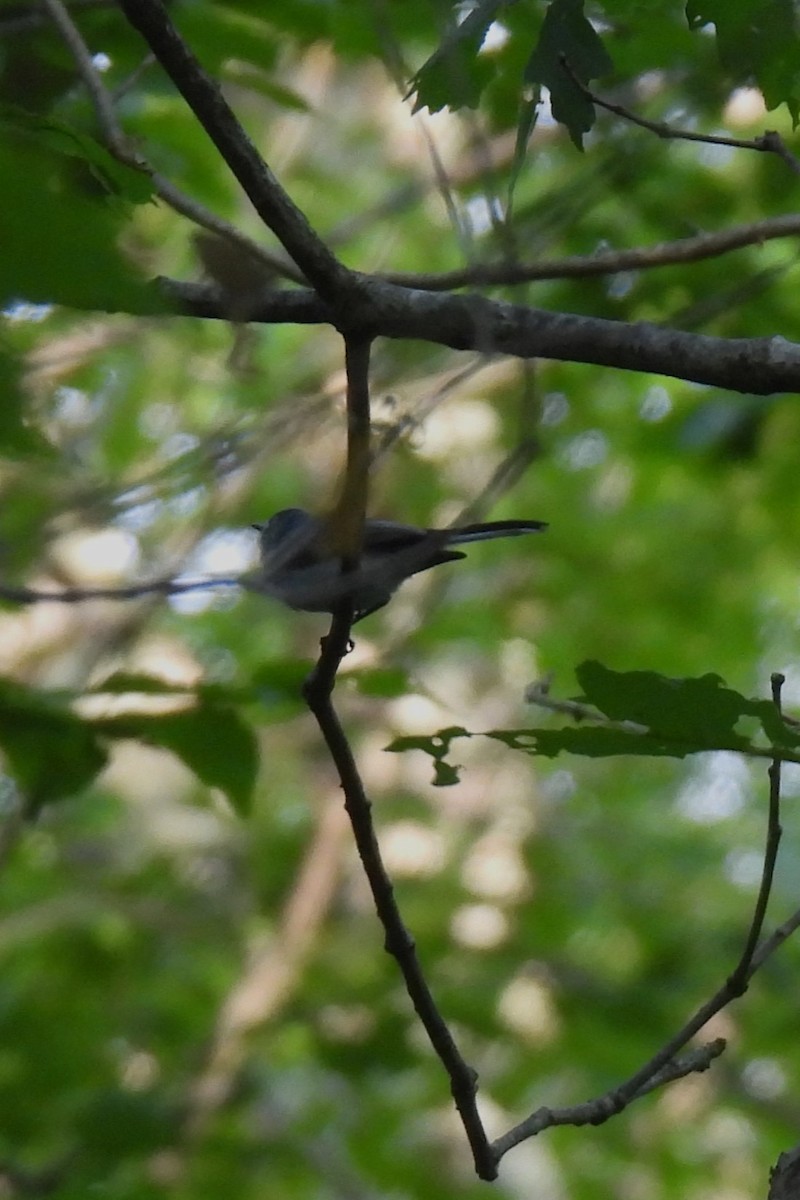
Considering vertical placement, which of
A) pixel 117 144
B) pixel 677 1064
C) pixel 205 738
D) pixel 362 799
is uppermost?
pixel 117 144

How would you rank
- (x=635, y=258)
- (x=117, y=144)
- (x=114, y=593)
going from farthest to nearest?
(x=635, y=258), (x=117, y=144), (x=114, y=593)

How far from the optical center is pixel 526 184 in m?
7.82

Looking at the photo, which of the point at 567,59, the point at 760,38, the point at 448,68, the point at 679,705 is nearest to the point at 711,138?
the point at 760,38

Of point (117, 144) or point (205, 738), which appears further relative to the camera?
point (205, 738)

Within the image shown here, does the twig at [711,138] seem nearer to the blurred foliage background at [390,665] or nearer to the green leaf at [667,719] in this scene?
the blurred foliage background at [390,665]

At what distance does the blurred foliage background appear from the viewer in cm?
259

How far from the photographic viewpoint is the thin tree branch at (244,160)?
1.48 meters

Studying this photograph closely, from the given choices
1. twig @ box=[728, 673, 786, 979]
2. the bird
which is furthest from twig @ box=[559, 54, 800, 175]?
twig @ box=[728, 673, 786, 979]

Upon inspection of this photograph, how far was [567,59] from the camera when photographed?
5.97ft

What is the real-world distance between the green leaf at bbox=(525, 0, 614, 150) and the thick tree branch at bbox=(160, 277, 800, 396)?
0.37 m

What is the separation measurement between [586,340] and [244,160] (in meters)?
0.46

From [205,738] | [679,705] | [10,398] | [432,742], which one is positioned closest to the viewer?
[10,398]

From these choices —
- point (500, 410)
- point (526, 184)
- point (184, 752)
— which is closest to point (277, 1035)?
point (500, 410)

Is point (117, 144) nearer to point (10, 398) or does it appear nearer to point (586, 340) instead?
point (586, 340)
